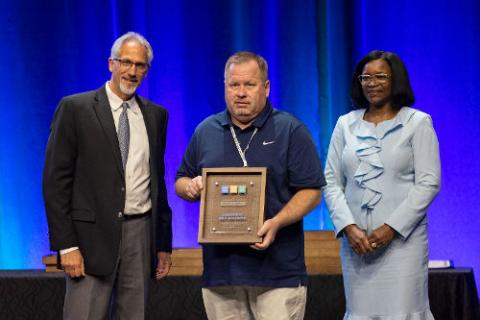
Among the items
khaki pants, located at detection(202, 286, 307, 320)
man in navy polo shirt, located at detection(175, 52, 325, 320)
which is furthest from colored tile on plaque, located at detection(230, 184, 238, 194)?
khaki pants, located at detection(202, 286, 307, 320)

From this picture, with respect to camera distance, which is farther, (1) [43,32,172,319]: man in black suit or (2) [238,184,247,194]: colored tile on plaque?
(1) [43,32,172,319]: man in black suit

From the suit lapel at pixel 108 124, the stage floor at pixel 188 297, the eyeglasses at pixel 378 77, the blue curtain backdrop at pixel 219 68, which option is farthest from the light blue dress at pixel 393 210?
the blue curtain backdrop at pixel 219 68

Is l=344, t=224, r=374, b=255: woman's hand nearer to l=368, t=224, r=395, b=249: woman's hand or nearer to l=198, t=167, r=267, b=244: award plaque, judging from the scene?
l=368, t=224, r=395, b=249: woman's hand

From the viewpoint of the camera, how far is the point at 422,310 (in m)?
3.77

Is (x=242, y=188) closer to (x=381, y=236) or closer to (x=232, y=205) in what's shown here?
(x=232, y=205)

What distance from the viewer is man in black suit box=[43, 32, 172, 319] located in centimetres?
334

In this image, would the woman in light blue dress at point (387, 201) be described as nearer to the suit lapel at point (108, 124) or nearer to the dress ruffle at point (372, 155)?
the dress ruffle at point (372, 155)

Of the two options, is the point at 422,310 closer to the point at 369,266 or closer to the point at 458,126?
the point at 369,266

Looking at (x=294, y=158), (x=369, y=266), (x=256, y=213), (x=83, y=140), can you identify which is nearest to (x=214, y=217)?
(x=256, y=213)

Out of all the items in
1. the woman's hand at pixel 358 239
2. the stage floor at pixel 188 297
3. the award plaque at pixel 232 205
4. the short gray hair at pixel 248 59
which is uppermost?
the short gray hair at pixel 248 59

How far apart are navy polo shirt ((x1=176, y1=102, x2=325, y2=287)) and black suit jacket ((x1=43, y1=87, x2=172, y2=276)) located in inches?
16.0

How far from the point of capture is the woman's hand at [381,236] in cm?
373

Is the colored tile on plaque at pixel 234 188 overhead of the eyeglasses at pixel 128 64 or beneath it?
beneath

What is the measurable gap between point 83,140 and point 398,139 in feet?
4.63
